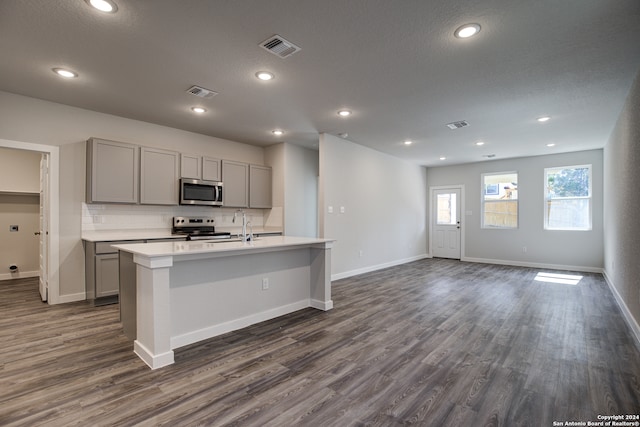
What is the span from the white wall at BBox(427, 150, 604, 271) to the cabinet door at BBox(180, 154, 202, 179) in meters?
6.48

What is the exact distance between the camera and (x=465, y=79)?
329 centimetres

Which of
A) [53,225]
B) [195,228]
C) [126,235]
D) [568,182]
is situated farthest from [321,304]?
[568,182]

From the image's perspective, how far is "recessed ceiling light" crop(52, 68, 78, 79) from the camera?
313cm

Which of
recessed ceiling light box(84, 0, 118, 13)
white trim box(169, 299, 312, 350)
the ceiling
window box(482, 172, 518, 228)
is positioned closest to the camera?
recessed ceiling light box(84, 0, 118, 13)

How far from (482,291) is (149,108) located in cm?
560

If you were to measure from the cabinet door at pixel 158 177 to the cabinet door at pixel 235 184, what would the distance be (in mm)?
866

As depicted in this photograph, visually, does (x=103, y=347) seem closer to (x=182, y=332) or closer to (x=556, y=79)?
(x=182, y=332)

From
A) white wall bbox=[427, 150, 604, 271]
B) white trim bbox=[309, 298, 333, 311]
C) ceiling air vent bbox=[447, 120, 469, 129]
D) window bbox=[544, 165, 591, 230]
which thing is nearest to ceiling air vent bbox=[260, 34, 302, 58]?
white trim bbox=[309, 298, 333, 311]

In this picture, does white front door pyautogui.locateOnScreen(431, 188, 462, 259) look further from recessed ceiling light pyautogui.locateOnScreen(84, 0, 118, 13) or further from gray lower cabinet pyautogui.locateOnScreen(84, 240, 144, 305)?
recessed ceiling light pyautogui.locateOnScreen(84, 0, 118, 13)

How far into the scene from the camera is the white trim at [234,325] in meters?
2.83

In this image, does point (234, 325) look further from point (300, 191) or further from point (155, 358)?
point (300, 191)

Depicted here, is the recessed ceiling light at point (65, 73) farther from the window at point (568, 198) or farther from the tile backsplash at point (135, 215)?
the window at point (568, 198)

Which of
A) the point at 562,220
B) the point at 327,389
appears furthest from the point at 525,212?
the point at 327,389

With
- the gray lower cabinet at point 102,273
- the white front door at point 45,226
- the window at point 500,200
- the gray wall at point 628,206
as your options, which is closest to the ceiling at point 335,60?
the gray wall at point 628,206
